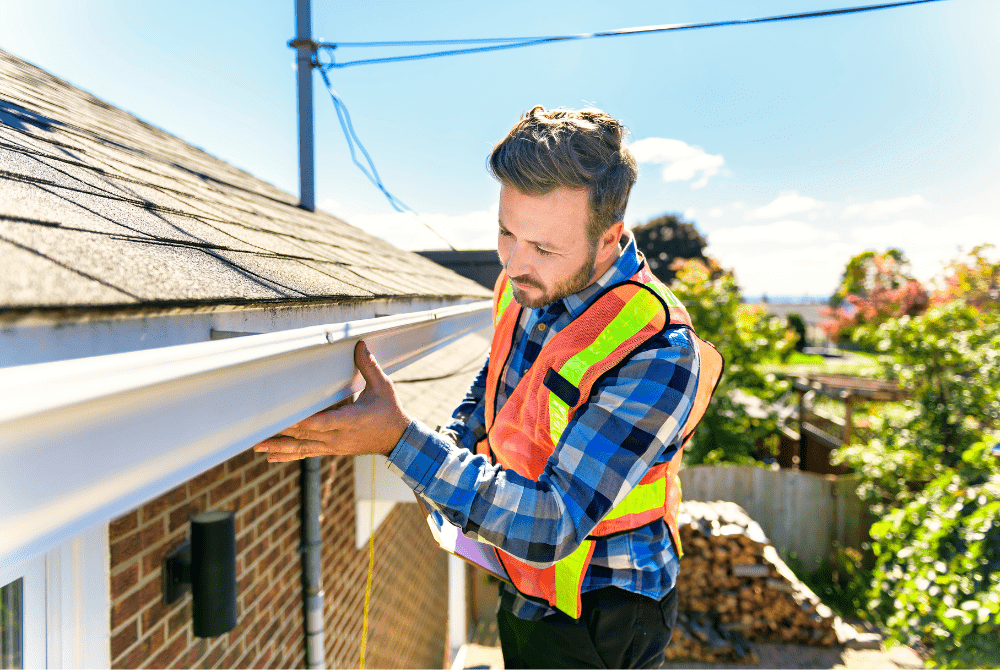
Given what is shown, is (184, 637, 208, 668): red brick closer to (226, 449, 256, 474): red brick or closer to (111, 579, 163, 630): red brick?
(111, 579, 163, 630): red brick

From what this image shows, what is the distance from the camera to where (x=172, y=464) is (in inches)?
25.0

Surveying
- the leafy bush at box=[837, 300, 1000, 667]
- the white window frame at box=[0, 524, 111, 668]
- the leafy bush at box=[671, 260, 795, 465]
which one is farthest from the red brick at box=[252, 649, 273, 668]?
the leafy bush at box=[671, 260, 795, 465]

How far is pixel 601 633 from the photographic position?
1479mm

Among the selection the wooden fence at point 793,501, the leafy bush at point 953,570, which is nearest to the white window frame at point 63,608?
the leafy bush at point 953,570

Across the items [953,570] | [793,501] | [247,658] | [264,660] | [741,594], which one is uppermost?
[247,658]

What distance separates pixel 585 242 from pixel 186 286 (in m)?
0.89

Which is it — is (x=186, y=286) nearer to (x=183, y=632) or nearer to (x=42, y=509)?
(x=42, y=509)

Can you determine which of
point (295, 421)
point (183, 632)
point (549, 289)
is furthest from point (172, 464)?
point (183, 632)

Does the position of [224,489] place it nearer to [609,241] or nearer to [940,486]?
[609,241]

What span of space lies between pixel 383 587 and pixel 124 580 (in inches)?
132

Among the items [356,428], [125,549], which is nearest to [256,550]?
[125,549]

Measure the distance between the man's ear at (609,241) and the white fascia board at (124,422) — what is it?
2.63ft

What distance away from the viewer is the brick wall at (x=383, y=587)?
3.50 metres

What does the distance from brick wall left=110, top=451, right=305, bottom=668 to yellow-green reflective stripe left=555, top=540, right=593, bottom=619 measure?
1466 mm
